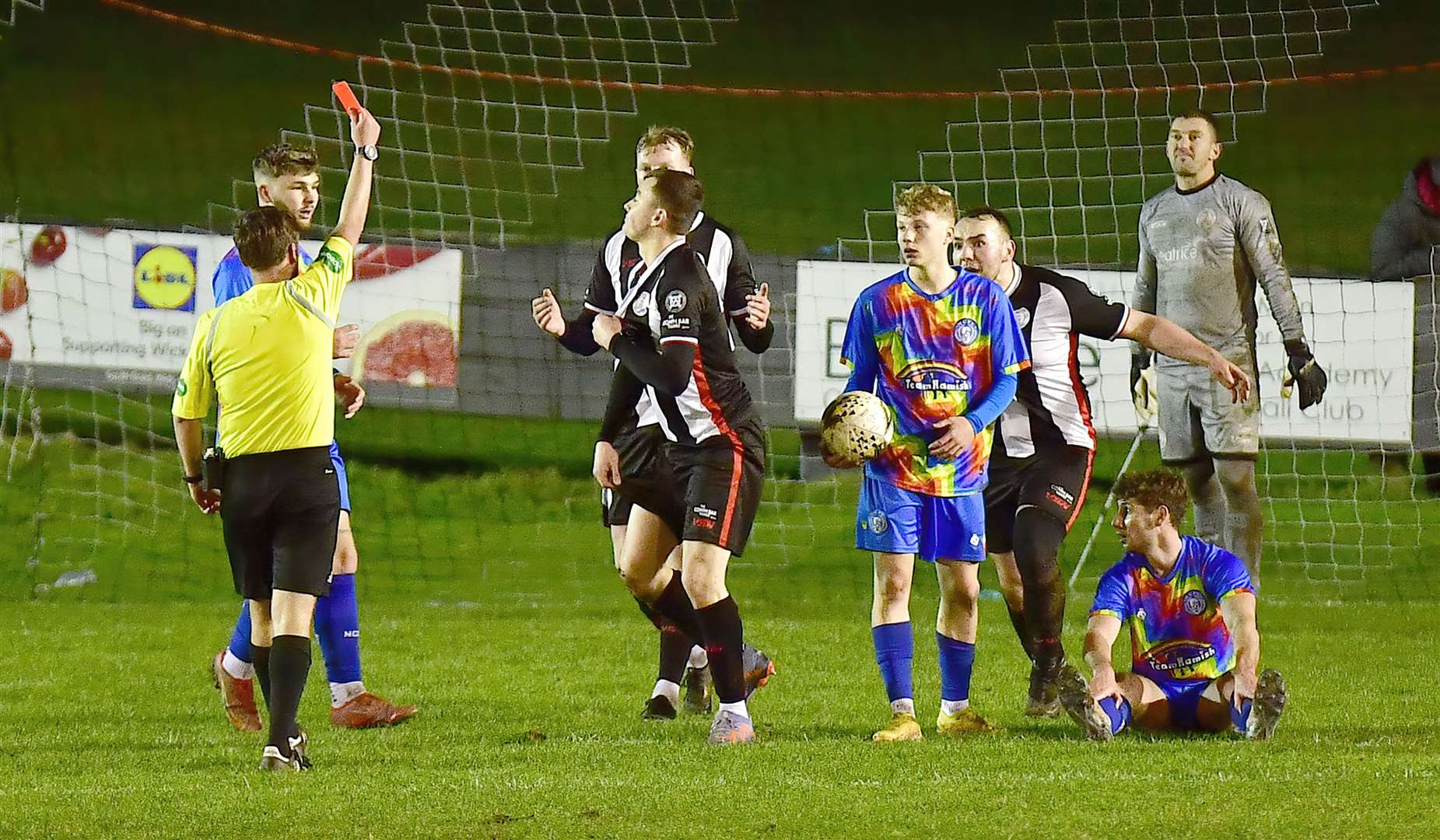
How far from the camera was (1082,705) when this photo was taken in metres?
5.16

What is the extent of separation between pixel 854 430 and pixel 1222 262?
10.4 ft

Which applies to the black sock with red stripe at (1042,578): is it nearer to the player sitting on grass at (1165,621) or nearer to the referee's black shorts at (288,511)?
the player sitting on grass at (1165,621)

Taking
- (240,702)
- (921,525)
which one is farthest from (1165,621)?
(240,702)

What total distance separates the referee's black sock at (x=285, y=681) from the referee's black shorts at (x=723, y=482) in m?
1.25

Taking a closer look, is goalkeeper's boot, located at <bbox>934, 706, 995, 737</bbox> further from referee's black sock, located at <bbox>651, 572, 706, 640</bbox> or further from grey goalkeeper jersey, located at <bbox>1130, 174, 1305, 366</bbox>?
grey goalkeeper jersey, located at <bbox>1130, 174, 1305, 366</bbox>

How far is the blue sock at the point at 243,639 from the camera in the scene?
5.71m

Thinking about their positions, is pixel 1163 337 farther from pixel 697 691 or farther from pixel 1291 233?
pixel 1291 233

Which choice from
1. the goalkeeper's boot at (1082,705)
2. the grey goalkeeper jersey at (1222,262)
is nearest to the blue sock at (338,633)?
the goalkeeper's boot at (1082,705)

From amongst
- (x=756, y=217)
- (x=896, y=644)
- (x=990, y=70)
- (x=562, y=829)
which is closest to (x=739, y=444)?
(x=896, y=644)

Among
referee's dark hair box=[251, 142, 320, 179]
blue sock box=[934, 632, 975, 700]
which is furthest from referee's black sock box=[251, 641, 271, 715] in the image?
blue sock box=[934, 632, 975, 700]

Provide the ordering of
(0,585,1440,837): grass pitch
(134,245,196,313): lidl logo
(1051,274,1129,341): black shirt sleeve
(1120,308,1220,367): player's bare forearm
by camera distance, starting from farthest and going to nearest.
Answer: (134,245,196,313): lidl logo → (1051,274,1129,341): black shirt sleeve → (1120,308,1220,367): player's bare forearm → (0,585,1440,837): grass pitch

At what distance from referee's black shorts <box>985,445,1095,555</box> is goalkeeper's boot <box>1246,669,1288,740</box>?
96cm

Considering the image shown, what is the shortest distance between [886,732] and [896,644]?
10.6 inches

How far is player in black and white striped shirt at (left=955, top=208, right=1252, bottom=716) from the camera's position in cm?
584
